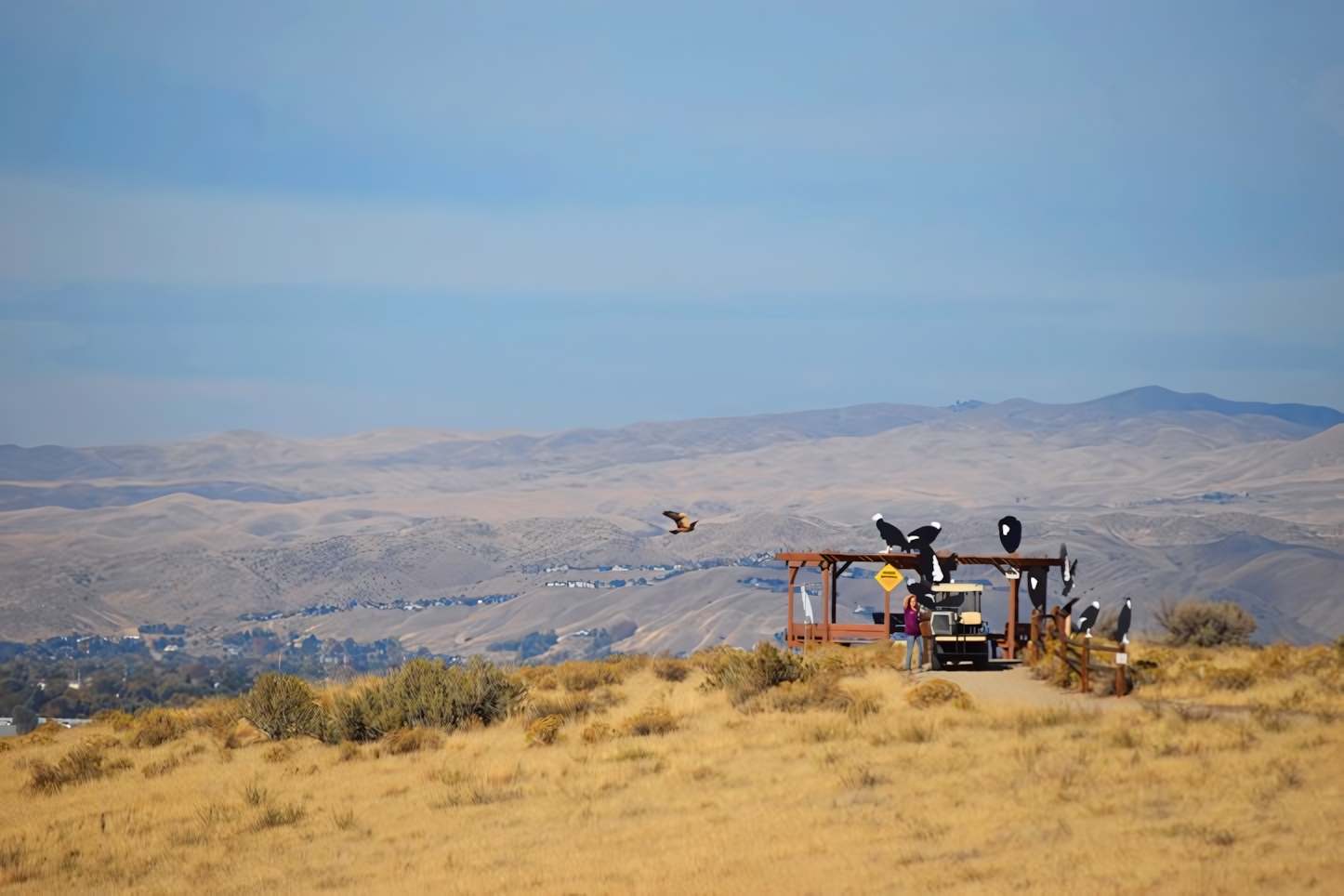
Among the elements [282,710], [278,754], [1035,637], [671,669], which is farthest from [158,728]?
[1035,637]

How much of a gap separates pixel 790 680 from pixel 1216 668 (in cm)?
642

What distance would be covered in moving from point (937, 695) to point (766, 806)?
6339 mm

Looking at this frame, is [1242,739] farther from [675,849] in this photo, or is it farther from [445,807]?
[445,807]

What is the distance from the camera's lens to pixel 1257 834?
1392cm

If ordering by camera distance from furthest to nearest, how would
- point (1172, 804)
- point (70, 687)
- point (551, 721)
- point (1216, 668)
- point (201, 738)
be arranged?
1. point (70, 687)
2. point (201, 738)
3. point (1216, 668)
4. point (551, 721)
5. point (1172, 804)

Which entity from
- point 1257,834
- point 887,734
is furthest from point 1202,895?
point 887,734

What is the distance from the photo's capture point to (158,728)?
27.3 m

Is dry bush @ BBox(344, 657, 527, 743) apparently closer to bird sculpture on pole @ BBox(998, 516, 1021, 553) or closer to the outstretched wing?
the outstretched wing

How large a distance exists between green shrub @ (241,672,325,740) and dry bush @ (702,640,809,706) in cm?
645

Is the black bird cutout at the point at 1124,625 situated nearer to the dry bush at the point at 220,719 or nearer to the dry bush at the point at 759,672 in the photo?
the dry bush at the point at 759,672

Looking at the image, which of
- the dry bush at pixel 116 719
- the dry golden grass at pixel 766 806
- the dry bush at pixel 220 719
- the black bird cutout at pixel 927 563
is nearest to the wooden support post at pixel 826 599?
the black bird cutout at pixel 927 563

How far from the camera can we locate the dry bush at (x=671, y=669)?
1182 inches

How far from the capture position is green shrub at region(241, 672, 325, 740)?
2566cm

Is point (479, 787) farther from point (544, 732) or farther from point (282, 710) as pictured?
point (282, 710)
